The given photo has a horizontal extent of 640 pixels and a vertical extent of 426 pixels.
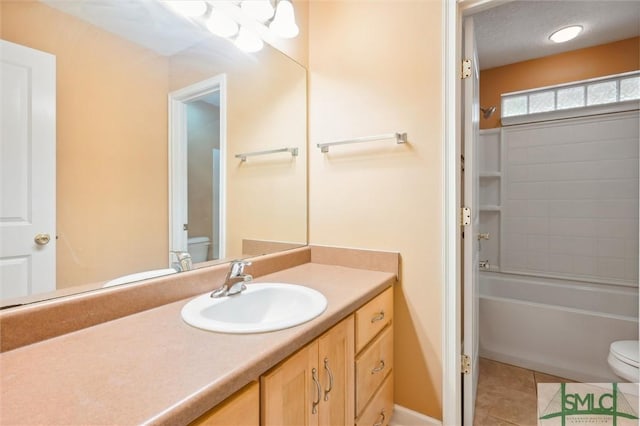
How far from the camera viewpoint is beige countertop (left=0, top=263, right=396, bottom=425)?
50 cm

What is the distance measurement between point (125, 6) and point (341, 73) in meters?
1.05

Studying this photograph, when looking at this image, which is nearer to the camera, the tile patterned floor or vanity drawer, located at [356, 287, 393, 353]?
vanity drawer, located at [356, 287, 393, 353]

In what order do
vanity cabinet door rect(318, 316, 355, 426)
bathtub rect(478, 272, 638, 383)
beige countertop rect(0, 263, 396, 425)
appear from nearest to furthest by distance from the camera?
beige countertop rect(0, 263, 396, 425) → vanity cabinet door rect(318, 316, 355, 426) → bathtub rect(478, 272, 638, 383)

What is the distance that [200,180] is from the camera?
4.12 ft

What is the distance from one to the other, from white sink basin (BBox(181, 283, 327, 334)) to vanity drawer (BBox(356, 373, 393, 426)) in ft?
1.65

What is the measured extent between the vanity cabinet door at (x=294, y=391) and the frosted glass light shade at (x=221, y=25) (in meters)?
1.30

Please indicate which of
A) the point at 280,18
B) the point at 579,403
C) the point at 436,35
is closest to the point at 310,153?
the point at 280,18

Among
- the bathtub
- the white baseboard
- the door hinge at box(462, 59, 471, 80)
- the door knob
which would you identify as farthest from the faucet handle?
the bathtub

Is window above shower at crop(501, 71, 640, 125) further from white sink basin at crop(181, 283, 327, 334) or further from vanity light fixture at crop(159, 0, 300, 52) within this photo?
white sink basin at crop(181, 283, 327, 334)

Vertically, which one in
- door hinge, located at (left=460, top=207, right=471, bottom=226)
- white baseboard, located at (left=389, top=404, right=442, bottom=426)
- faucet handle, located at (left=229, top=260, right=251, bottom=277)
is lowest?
white baseboard, located at (left=389, top=404, right=442, bottom=426)

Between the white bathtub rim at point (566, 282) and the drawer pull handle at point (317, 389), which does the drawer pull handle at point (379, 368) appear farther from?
the white bathtub rim at point (566, 282)

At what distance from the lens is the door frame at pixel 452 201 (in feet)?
4.45

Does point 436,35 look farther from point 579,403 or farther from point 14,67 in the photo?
point 579,403

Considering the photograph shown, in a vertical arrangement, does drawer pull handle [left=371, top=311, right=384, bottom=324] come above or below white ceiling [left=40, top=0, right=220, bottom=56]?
below
